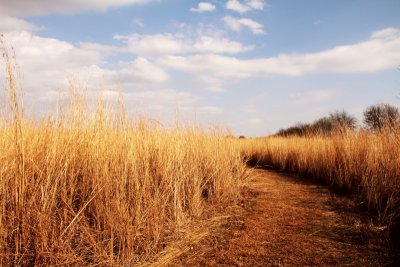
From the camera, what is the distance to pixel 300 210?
469cm

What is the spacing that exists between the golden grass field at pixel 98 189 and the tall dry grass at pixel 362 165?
27mm

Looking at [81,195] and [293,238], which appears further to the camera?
[293,238]

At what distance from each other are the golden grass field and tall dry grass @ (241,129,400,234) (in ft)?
0.09

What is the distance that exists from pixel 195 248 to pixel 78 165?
1366mm

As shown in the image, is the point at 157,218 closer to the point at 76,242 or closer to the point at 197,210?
the point at 76,242

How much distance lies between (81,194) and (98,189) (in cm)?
35

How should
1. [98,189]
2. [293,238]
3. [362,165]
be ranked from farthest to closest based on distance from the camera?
[362,165] < [293,238] < [98,189]

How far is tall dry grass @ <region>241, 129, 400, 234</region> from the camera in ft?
14.1

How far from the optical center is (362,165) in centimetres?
540

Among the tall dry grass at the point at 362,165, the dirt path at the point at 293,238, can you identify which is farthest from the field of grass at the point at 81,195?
the tall dry grass at the point at 362,165

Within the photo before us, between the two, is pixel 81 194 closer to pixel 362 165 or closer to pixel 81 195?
pixel 81 195

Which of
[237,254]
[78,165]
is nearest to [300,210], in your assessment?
[237,254]

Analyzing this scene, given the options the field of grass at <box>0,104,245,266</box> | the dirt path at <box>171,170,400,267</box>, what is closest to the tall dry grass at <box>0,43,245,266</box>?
the field of grass at <box>0,104,245,266</box>

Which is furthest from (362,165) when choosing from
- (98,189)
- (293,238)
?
(98,189)
